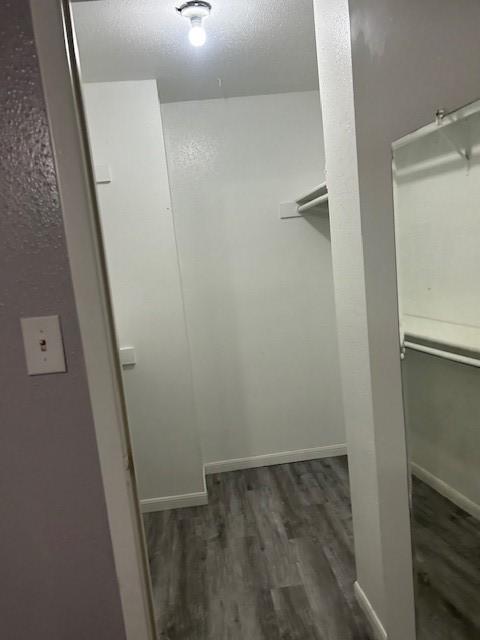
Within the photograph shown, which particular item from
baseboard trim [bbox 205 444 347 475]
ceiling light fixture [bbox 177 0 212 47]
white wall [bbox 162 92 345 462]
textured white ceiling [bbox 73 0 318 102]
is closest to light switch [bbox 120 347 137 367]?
white wall [bbox 162 92 345 462]

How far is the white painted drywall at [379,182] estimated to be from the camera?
0.97 m

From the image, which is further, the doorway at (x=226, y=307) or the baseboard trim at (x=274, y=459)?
the baseboard trim at (x=274, y=459)

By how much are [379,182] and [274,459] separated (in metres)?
2.45

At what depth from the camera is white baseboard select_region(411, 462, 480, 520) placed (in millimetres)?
1169

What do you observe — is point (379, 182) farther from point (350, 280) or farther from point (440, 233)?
point (350, 280)

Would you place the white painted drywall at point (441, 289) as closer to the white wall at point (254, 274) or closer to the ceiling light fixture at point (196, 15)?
the ceiling light fixture at point (196, 15)

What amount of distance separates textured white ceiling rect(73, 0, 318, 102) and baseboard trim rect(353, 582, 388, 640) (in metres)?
2.50

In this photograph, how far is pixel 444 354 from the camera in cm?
118

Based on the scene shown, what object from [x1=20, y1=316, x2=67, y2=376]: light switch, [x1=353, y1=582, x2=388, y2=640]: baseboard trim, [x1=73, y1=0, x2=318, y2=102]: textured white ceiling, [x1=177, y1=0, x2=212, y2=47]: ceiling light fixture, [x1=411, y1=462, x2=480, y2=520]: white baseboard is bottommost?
[x1=353, y1=582, x2=388, y2=640]: baseboard trim

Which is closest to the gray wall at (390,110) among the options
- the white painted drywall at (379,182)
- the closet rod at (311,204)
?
the white painted drywall at (379,182)

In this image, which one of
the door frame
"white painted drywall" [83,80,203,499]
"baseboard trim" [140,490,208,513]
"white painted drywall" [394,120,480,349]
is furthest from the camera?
"baseboard trim" [140,490,208,513]

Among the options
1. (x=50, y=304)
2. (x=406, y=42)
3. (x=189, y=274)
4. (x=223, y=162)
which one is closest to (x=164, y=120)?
(x=223, y=162)

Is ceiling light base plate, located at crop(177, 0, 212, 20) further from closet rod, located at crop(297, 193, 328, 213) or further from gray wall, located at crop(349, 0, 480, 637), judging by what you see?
closet rod, located at crop(297, 193, 328, 213)

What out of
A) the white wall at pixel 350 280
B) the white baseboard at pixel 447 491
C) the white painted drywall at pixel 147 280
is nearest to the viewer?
the white baseboard at pixel 447 491
